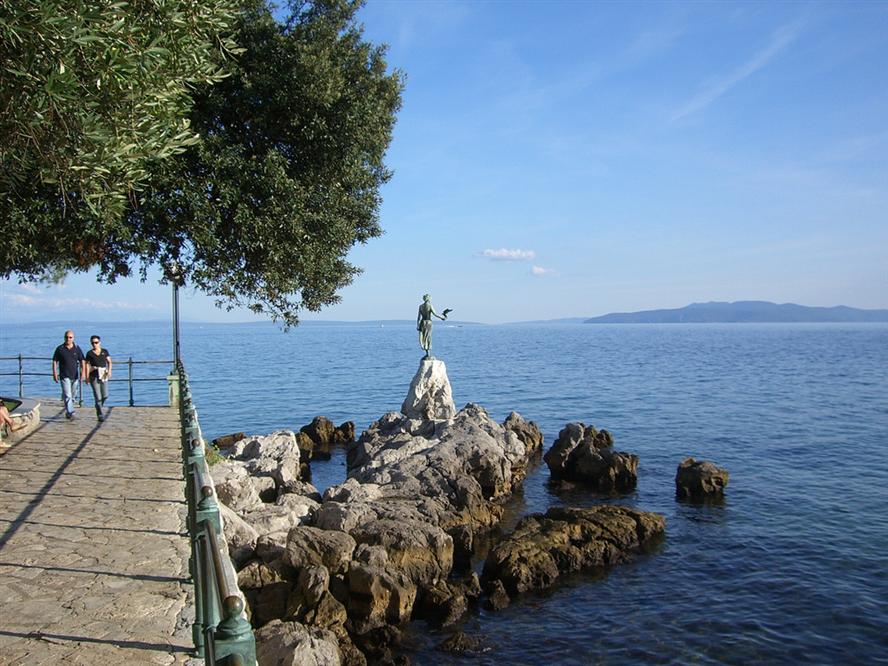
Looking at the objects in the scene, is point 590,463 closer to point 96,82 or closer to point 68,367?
point 68,367

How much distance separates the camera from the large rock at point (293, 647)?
9195 mm

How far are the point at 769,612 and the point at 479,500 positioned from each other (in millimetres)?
7891

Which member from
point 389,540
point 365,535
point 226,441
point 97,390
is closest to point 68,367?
point 97,390

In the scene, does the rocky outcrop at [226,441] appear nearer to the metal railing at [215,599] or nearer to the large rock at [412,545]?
the large rock at [412,545]

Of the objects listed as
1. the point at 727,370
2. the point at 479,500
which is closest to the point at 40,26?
the point at 479,500

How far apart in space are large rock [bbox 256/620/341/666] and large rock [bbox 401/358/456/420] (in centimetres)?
1755


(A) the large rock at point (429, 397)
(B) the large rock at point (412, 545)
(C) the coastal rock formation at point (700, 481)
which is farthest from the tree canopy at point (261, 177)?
(C) the coastal rock formation at point (700, 481)

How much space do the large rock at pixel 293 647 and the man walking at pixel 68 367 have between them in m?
10.0

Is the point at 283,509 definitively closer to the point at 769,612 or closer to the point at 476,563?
the point at 476,563

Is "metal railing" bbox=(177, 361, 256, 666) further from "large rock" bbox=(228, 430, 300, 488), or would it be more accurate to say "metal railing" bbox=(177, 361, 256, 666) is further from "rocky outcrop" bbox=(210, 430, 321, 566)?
"large rock" bbox=(228, 430, 300, 488)

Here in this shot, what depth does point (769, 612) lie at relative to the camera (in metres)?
14.0

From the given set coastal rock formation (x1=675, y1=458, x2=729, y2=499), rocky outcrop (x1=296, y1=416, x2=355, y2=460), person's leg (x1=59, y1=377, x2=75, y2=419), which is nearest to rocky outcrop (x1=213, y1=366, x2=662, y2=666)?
coastal rock formation (x1=675, y1=458, x2=729, y2=499)

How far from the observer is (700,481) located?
2209 cm

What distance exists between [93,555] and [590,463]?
1933 centimetres
